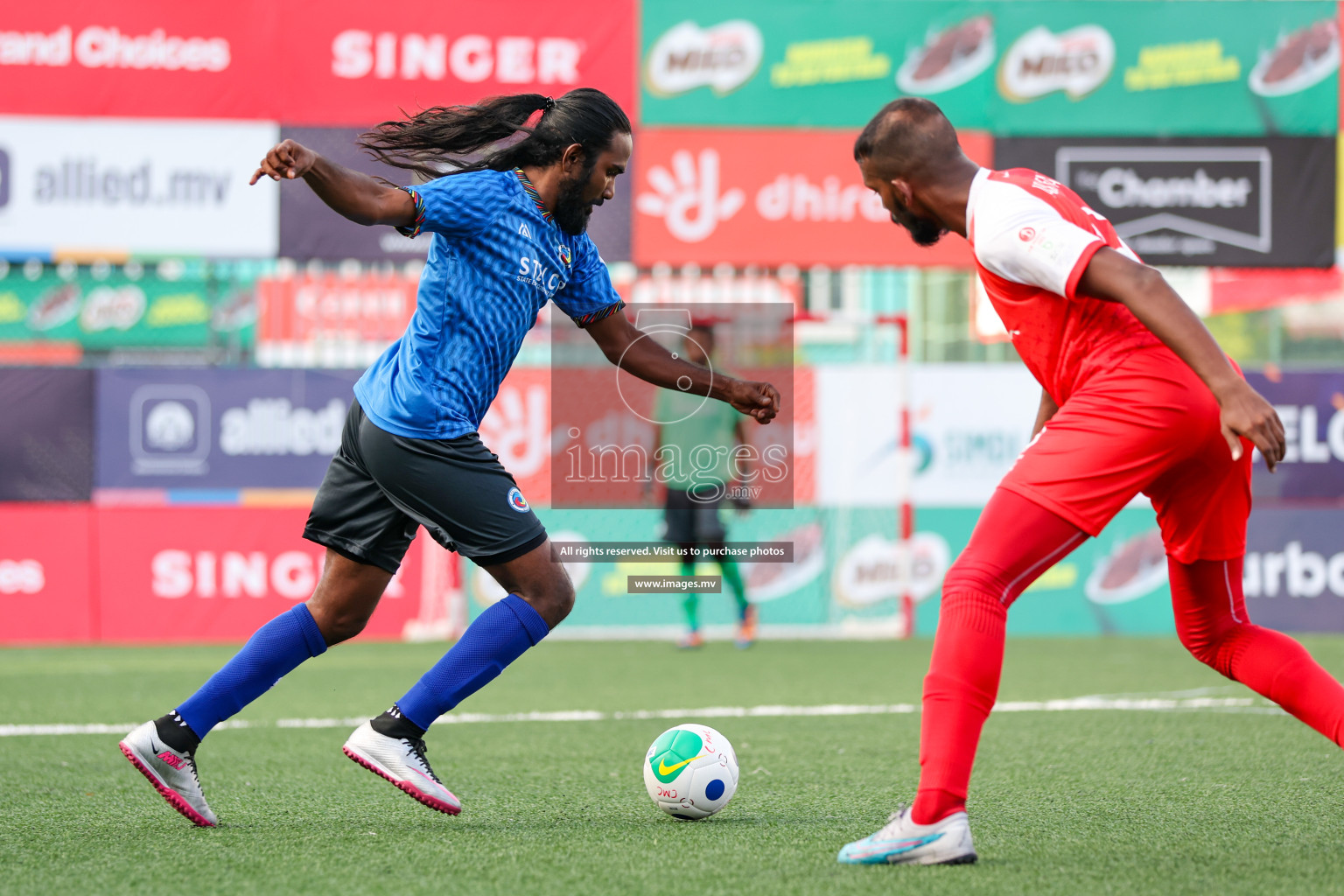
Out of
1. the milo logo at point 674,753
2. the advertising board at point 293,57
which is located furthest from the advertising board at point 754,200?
the milo logo at point 674,753

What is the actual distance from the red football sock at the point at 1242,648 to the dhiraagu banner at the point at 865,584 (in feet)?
24.8

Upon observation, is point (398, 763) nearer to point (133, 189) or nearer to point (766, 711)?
point (766, 711)

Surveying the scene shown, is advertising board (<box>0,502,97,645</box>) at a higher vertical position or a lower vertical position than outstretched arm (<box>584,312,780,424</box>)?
lower

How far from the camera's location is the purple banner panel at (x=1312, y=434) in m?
11.3

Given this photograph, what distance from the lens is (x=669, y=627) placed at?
11203mm

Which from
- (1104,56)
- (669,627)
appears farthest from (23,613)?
(1104,56)

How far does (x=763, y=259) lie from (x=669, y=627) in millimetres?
3089

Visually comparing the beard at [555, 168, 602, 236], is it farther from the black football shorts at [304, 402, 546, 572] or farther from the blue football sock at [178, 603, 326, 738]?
the blue football sock at [178, 603, 326, 738]

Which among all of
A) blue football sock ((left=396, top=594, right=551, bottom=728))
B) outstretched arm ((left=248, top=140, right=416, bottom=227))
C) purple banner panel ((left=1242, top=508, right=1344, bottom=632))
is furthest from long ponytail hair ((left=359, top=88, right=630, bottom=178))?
purple banner panel ((left=1242, top=508, right=1344, bottom=632))

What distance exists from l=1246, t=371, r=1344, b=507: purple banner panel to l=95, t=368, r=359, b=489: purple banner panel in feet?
24.8

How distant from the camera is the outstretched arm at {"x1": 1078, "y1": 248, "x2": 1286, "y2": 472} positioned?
2887mm

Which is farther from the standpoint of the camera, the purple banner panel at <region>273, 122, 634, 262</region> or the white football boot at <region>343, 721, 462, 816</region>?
the purple banner panel at <region>273, 122, 634, 262</region>

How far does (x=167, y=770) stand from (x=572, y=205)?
190cm

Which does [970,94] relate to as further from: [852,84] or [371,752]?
[371,752]
